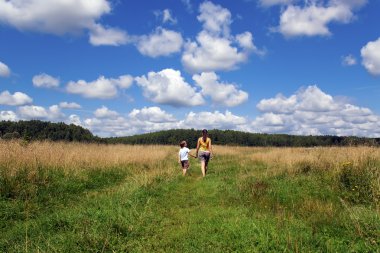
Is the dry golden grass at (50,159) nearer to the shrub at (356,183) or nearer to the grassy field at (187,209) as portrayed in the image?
the grassy field at (187,209)

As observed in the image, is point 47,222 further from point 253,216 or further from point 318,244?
point 318,244

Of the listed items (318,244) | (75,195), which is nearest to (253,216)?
(318,244)

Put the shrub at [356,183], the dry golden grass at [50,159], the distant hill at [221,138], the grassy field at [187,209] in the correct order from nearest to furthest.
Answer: the grassy field at [187,209]
the shrub at [356,183]
the dry golden grass at [50,159]
the distant hill at [221,138]

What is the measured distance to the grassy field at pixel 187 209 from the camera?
6531mm

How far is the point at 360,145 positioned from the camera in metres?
14.8

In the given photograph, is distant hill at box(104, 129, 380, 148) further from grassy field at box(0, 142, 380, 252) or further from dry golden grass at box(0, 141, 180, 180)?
grassy field at box(0, 142, 380, 252)

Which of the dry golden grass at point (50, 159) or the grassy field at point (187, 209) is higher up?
the dry golden grass at point (50, 159)

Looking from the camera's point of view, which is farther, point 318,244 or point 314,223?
point 314,223

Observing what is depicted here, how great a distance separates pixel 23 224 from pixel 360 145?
1256 cm

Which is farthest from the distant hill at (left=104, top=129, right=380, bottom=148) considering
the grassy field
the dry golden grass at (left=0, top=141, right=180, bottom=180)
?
the grassy field

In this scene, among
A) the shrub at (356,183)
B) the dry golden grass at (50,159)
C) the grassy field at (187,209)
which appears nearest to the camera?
the grassy field at (187,209)

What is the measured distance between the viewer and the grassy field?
653 centimetres

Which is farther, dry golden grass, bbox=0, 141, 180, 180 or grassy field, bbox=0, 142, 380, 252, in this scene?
dry golden grass, bbox=0, 141, 180, 180

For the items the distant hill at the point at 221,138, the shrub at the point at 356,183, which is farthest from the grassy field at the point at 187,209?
the distant hill at the point at 221,138
